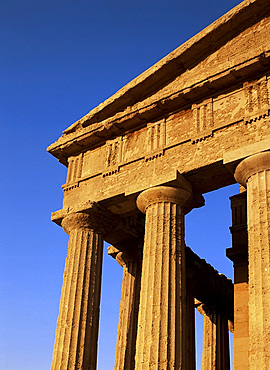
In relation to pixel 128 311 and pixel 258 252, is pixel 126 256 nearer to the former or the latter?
pixel 128 311

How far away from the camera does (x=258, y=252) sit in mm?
14844

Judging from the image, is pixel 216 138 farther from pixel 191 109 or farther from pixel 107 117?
pixel 107 117

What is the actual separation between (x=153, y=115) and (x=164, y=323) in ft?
25.2

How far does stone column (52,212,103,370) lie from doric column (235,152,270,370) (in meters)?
6.04

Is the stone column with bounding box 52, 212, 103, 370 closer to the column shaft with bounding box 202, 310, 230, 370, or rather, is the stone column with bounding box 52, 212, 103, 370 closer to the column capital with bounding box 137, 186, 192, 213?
the column capital with bounding box 137, 186, 192, 213

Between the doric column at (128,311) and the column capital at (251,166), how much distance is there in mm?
6929

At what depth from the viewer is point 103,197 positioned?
19750 mm

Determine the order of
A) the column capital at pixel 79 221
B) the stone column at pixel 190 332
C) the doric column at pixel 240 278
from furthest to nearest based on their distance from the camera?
the stone column at pixel 190 332, the column capital at pixel 79 221, the doric column at pixel 240 278

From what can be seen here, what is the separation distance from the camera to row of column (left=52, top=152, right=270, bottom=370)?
1459cm

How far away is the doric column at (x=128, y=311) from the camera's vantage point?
20.4m

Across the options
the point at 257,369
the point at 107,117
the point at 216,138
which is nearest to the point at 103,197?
the point at 107,117

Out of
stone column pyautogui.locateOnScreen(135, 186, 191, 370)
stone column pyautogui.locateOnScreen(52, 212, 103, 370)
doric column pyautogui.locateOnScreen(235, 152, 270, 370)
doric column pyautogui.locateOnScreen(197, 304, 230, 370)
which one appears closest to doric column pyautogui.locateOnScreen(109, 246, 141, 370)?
stone column pyautogui.locateOnScreen(52, 212, 103, 370)

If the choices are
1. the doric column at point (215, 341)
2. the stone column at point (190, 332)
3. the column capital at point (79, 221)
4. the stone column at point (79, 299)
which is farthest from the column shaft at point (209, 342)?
the column capital at point (79, 221)

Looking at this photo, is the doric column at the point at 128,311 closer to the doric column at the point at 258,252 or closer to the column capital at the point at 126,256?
the column capital at the point at 126,256
